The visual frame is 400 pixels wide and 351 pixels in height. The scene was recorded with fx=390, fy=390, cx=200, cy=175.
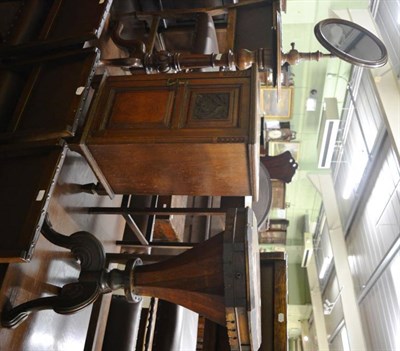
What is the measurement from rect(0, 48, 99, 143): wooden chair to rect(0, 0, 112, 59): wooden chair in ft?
0.17

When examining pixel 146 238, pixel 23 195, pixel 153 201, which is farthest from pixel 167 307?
pixel 23 195

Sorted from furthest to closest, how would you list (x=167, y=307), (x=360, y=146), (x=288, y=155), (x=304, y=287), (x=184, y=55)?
(x=304, y=287) → (x=360, y=146) → (x=288, y=155) → (x=167, y=307) → (x=184, y=55)

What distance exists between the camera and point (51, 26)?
76.5 inches

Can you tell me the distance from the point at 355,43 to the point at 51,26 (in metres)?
1.99

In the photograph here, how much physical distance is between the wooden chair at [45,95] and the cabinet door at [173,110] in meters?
0.10

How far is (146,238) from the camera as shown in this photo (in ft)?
7.12

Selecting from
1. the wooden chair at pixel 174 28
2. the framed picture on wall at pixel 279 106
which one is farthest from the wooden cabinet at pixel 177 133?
the framed picture on wall at pixel 279 106

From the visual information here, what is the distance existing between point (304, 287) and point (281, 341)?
13.5 metres

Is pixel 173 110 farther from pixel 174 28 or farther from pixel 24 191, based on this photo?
pixel 174 28

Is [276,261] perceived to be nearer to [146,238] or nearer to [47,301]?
[146,238]

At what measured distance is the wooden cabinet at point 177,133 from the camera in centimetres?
148

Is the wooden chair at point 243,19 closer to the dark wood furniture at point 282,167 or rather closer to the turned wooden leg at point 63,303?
the dark wood furniture at point 282,167

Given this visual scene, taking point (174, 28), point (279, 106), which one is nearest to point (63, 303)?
point (174, 28)

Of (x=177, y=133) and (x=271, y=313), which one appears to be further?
(x=271, y=313)
